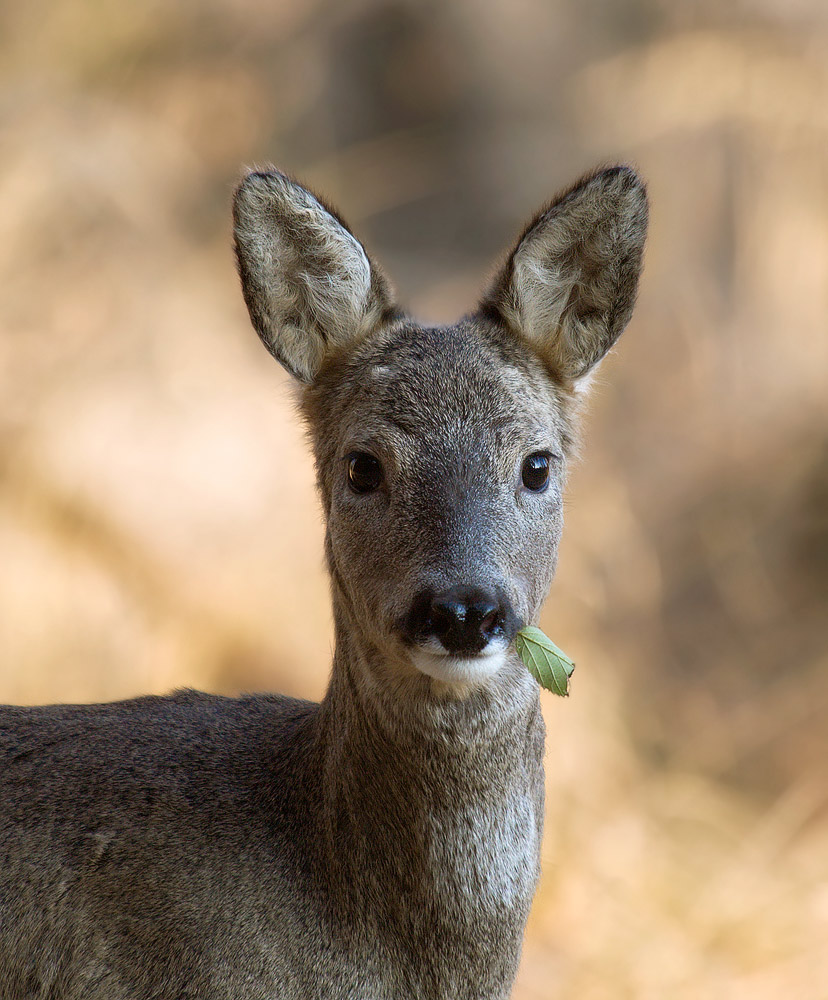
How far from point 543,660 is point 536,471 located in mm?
579

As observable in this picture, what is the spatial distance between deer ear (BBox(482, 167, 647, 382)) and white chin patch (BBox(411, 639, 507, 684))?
1.16 metres

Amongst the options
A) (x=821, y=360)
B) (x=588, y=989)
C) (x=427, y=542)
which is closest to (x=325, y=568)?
(x=427, y=542)

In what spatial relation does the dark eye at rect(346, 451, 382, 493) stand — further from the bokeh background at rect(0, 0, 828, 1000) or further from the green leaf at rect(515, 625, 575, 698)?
the bokeh background at rect(0, 0, 828, 1000)

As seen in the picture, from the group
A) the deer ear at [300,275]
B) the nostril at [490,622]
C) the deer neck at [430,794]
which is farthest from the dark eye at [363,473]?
the nostril at [490,622]

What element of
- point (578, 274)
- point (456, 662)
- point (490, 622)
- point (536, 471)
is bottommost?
point (456, 662)

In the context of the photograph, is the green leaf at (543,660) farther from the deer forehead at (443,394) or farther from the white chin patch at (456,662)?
the deer forehead at (443,394)

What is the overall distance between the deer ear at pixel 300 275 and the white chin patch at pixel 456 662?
1.18 metres

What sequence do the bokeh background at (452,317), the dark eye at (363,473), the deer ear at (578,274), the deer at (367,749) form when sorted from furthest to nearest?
the bokeh background at (452,317) → the deer ear at (578,274) → the dark eye at (363,473) → the deer at (367,749)

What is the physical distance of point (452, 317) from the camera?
8000 millimetres

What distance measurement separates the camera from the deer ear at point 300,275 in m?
3.69

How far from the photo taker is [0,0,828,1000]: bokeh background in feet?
24.3

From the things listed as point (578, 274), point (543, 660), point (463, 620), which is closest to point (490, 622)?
point (463, 620)

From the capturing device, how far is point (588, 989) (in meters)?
6.57

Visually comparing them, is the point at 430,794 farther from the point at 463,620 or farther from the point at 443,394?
the point at 443,394
